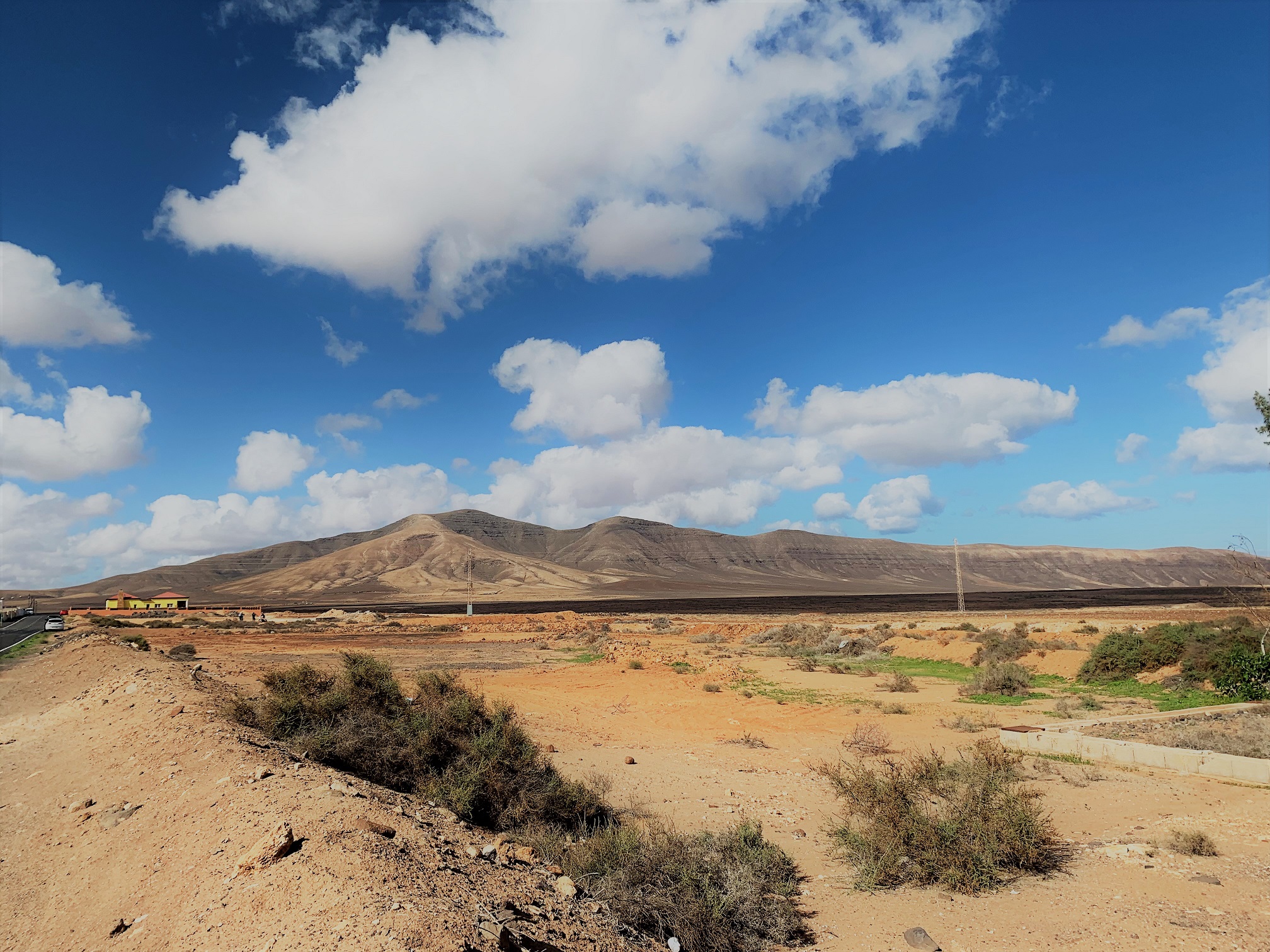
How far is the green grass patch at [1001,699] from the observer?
67.1ft

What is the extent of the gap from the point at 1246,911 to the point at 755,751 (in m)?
8.80

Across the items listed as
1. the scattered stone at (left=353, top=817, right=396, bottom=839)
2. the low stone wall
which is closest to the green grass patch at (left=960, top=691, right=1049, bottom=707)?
the low stone wall

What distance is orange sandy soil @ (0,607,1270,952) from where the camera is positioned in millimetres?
5852

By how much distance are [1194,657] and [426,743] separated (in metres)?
23.1

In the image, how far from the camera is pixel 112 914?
236 inches

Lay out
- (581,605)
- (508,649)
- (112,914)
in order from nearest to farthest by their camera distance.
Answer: (112,914) → (508,649) → (581,605)

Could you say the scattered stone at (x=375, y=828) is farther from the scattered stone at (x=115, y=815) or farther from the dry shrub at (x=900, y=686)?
the dry shrub at (x=900, y=686)

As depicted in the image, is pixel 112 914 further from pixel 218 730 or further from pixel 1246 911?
pixel 1246 911

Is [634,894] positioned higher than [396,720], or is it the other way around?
[396,720]

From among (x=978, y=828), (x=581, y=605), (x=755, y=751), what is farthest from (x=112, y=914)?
(x=581, y=605)

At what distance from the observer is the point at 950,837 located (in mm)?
7824

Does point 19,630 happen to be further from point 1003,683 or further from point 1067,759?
point 1067,759

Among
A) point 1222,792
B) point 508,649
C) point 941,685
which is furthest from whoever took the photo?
point 508,649

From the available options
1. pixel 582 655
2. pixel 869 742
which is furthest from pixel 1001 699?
pixel 582 655
